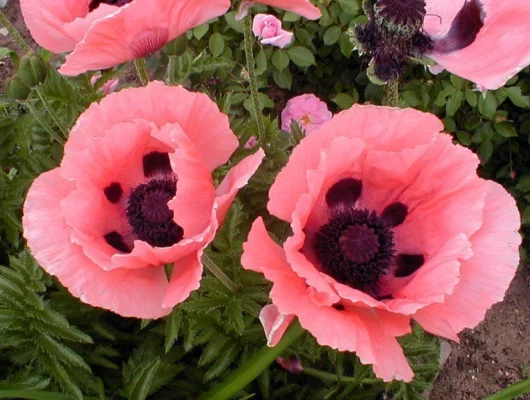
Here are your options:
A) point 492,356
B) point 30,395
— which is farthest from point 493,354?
point 30,395

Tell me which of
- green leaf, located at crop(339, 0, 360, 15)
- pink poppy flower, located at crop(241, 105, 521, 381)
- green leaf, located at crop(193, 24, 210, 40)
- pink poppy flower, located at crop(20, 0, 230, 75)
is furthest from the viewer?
green leaf, located at crop(193, 24, 210, 40)

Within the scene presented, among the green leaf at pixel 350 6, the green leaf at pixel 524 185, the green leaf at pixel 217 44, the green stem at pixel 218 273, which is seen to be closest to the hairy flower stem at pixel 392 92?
the green stem at pixel 218 273

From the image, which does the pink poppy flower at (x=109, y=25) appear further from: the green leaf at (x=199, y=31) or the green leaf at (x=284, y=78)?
the green leaf at (x=284, y=78)

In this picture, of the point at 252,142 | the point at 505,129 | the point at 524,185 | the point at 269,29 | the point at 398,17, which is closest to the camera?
the point at 398,17

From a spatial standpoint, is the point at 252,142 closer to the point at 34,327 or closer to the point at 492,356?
the point at 34,327

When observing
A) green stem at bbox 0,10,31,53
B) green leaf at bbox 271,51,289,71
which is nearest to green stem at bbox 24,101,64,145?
green stem at bbox 0,10,31,53

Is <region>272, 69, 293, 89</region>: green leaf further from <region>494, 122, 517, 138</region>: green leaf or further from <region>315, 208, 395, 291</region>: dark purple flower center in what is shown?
<region>315, 208, 395, 291</region>: dark purple flower center
